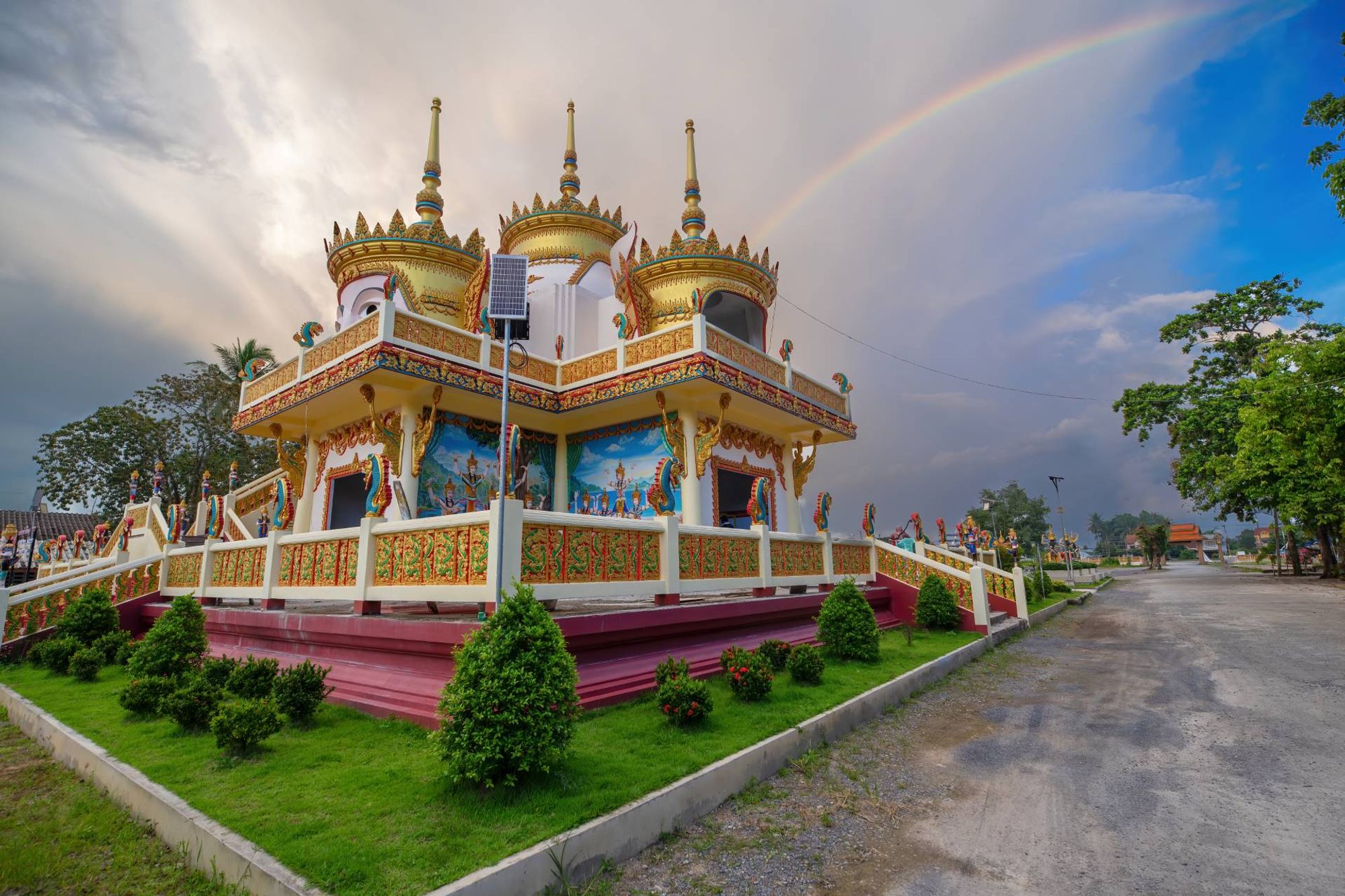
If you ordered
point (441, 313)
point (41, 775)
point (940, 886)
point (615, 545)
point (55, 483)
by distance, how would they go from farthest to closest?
point (55, 483) → point (441, 313) → point (615, 545) → point (41, 775) → point (940, 886)

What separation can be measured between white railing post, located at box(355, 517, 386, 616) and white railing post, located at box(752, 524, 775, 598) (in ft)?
17.8

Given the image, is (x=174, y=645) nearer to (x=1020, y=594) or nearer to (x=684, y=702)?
(x=684, y=702)

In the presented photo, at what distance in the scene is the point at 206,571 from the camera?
10.7 metres

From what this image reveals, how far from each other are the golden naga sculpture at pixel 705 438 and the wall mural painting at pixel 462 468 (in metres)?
3.52

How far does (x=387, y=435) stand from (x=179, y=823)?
8.91 metres

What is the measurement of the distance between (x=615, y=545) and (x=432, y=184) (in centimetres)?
1615

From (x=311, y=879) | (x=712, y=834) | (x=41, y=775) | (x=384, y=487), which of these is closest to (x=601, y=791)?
(x=712, y=834)

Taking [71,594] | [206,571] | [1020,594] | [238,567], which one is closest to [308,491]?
[206,571]

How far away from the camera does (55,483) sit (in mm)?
28469

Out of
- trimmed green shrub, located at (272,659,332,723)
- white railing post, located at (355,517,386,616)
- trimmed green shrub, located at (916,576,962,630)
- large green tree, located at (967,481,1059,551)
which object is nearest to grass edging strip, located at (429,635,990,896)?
trimmed green shrub, located at (272,659,332,723)

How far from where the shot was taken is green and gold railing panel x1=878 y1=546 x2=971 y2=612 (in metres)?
12.8

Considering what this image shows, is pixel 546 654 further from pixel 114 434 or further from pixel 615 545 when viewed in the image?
pixel 114 434

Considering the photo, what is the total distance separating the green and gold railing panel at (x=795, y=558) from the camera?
1050 cm

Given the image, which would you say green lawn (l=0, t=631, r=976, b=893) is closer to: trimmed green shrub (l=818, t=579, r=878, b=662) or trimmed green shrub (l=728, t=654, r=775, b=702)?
trimmed green shrub (l=728, t=654, r=775, b=702)
